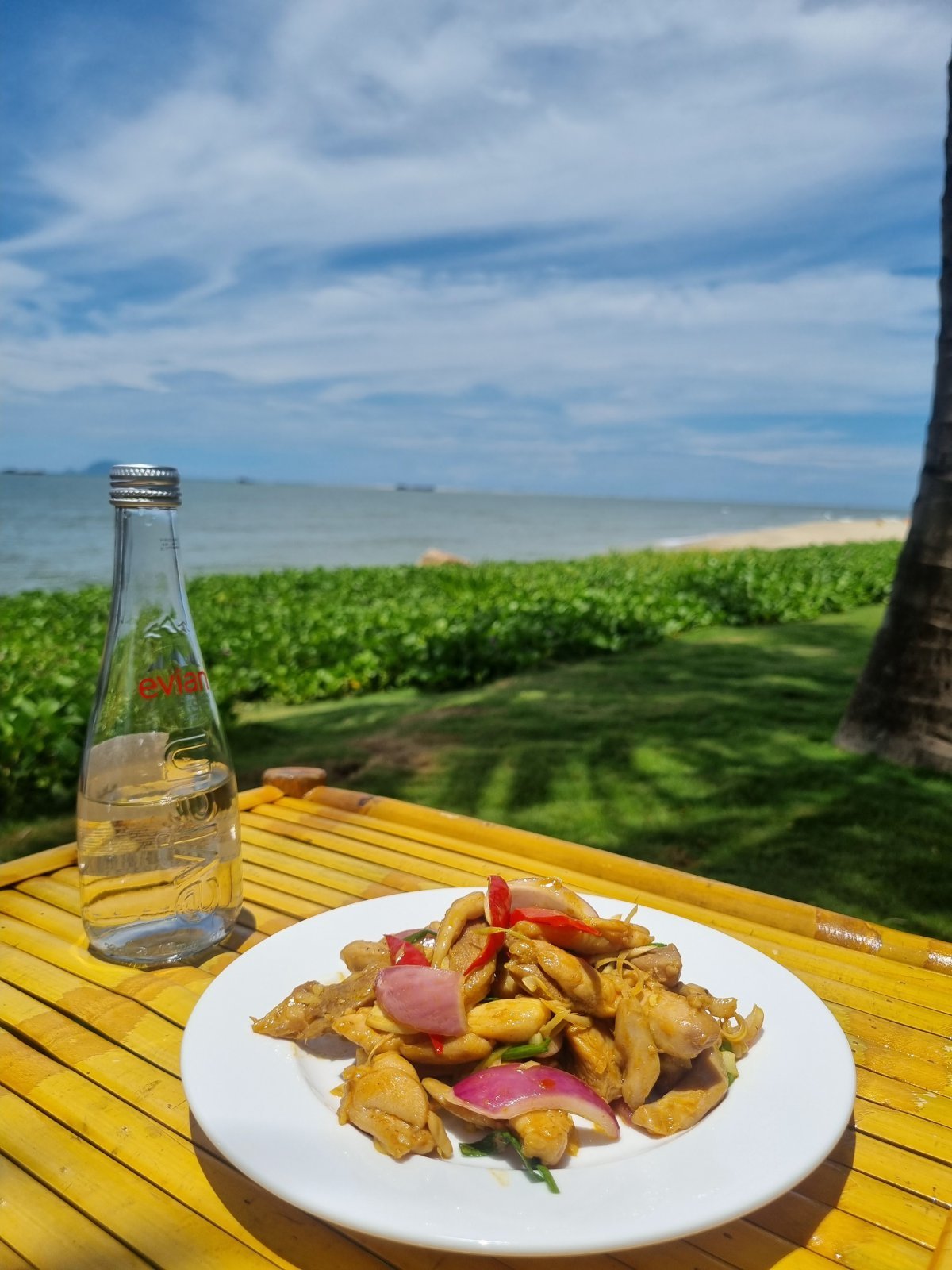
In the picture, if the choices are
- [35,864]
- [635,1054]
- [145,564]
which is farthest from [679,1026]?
[35,864]

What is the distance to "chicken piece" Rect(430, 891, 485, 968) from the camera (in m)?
1.30

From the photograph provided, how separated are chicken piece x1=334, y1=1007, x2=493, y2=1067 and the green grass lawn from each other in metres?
2.68

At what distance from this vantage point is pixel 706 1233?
1079 millimetres

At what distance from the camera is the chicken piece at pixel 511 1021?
1.17 m

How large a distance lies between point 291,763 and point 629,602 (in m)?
5.67

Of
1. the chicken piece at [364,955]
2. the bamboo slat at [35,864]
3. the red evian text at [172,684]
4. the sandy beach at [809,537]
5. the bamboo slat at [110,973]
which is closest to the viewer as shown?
the chicken piece at [364,955]

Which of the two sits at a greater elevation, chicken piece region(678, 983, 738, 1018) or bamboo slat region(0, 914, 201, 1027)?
chicken piece region(678, 983, 738, 1018)

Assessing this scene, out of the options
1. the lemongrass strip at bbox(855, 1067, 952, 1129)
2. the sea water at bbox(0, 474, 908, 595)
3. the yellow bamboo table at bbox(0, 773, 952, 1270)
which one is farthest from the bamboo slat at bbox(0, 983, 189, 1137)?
the sea water at bbox(0, 474, 908, 595)

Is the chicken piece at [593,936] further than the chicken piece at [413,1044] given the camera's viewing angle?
Yes

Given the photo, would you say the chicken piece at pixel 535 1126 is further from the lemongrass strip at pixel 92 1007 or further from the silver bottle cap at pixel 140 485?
the silver bottle cap at pixel 140 485

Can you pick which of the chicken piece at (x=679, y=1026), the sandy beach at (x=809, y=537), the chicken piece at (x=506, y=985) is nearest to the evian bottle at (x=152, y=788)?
the chicken piece at (x=506, y=985)

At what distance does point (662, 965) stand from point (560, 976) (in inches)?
6.5

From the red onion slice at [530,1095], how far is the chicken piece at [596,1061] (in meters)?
0.04

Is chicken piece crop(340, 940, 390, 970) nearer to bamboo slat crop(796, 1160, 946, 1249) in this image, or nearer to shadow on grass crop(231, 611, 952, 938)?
bamboo slat crop(796, 1160, 946, 1249)
